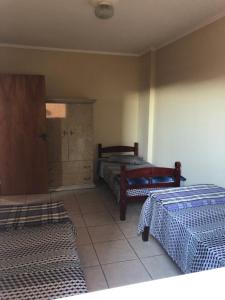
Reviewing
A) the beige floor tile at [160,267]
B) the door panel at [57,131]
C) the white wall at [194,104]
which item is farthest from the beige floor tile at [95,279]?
the door panel at [57,131]

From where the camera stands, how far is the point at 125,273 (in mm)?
2055

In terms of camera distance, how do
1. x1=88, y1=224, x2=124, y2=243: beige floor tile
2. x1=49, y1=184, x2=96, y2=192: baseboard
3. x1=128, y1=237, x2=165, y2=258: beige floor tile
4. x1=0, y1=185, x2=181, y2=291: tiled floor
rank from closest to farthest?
1. x1=0, y1=185, x2=181, y2=291: tiled floor
2. x1=128, y1=237, x2=165, y2=258: beige floor tile
3. x1=88, y1=224, x2=124, y2=243: beige floor tile
4. x1=49, y1=184, x2=96, y2=192: baseboard

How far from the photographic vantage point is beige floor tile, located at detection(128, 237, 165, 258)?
2.34 metres

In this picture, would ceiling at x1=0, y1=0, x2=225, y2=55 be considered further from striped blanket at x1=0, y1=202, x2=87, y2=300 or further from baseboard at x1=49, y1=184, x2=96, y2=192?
baseboard at x1=49, y1=184, x2=96, y2=192

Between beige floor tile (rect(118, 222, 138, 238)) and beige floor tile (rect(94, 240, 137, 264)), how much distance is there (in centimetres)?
16

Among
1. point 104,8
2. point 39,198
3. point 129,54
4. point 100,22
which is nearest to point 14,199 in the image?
point 39,198

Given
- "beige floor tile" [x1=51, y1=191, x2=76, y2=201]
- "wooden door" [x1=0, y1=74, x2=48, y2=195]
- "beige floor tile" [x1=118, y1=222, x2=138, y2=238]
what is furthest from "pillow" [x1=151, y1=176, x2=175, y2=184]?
"wooden door" [x1=0, y1=74, x2=48, y2=195]

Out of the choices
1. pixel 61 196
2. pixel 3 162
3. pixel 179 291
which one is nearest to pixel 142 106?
pixel 61 196

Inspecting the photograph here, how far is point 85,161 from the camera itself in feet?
13.6

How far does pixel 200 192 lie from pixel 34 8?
242cm

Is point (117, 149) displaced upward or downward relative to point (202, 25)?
downward

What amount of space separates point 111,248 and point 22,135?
2197mm

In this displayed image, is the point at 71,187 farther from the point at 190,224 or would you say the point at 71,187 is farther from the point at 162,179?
the point at 190,224

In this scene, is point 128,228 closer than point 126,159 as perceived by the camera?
Yes
